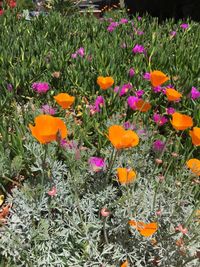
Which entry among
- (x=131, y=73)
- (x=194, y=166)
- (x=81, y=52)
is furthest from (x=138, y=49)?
(x=194, y=166)

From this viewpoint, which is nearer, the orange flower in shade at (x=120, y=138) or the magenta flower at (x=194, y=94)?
the orange flower in shade at (x=120, y=138)

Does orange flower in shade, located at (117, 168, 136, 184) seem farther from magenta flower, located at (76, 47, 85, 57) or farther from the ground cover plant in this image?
magenta flower, located at (76, 47, 85, 57)

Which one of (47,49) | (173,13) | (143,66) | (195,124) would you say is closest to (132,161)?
(195,124)

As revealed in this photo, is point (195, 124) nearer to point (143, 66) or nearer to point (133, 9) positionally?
point (143, 66)

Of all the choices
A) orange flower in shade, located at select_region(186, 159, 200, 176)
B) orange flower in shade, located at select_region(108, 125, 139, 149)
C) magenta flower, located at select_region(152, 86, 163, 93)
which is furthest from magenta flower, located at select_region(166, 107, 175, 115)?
orange flower in shade, located at select_region(108, 125, 139, 149)

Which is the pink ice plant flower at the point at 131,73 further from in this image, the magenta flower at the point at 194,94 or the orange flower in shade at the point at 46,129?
the orange flower in shade at the point at 46,129

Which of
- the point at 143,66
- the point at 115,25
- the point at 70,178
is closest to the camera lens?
the point at 70,178

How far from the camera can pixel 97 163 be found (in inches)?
80.4

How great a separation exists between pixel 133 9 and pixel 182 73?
31.2 ft

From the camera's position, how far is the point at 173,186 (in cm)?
206

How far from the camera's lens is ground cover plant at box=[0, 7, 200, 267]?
5.99ft

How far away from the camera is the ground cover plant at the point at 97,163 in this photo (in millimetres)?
1826

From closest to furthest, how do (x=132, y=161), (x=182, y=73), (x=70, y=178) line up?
(x=70, y=178) → (x=132, y=161) → (x=182, y=73)

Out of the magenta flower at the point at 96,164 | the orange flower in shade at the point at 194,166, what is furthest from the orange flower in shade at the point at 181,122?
the magenta flower at the point at 96,164
